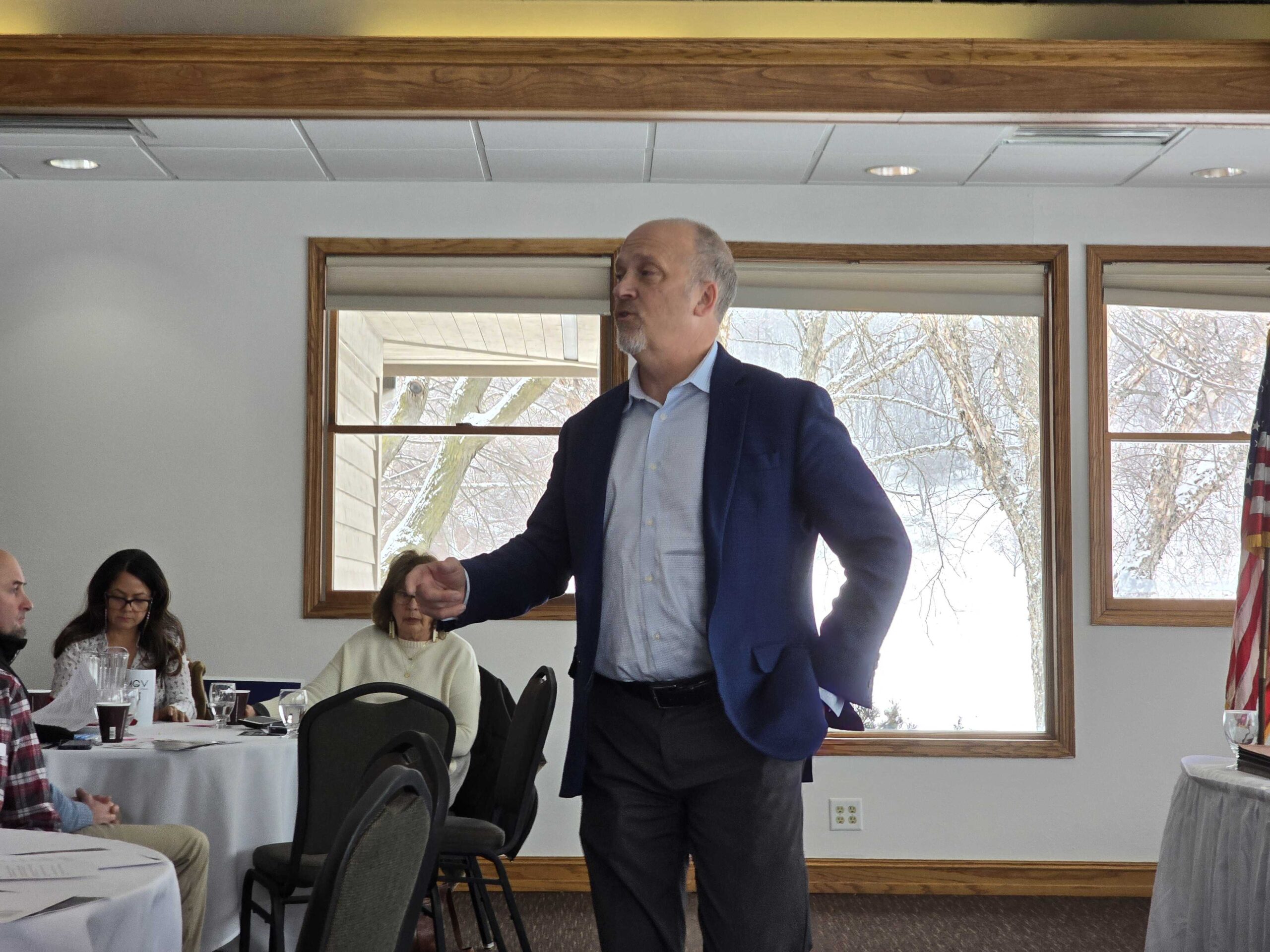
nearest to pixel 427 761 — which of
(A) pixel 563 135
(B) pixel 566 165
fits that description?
(A) pixel 563 135

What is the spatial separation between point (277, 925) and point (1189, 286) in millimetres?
4341

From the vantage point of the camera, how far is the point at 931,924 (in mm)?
4652

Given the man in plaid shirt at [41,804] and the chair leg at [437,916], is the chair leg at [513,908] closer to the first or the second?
the chair leg at [437,916]

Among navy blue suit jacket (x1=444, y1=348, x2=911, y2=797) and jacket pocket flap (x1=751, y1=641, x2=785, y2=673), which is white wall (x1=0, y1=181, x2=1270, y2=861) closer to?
navy blue suit jacket (x1=444, y1=348, x2=911, y2=797)

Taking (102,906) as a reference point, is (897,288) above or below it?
above

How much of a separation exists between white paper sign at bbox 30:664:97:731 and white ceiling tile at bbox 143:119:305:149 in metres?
2.07

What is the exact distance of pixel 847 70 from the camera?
4059 mm

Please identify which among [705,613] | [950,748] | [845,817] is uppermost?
[705,613]

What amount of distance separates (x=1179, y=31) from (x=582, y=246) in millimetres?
2347

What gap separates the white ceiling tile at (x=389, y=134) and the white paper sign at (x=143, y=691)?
6.43 feet

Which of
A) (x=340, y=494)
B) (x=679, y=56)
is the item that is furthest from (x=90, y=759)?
(x=679, y=56)

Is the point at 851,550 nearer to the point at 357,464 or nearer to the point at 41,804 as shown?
the point at 41,804

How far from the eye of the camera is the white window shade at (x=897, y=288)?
5383 millimetres

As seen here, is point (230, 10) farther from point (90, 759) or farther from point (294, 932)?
point (294, 932)
